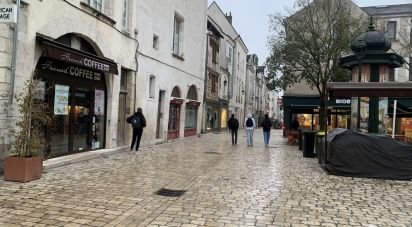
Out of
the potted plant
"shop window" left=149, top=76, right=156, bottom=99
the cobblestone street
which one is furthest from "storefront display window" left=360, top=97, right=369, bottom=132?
"shop window" left=149, top=76, right=156, bottom=99

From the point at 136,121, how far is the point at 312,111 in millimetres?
17092

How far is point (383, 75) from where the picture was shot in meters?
13.2

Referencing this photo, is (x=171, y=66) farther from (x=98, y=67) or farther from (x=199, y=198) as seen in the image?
(x=199, y=198)

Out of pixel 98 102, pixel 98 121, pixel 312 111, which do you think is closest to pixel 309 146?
pixel 98 121

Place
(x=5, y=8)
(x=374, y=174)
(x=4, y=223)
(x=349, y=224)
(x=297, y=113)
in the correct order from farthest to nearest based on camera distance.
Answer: (x=297, y=113) < (x=374, y=174) < (x=5, y=8) < (x=349, y=224) < (x=4, y=223)

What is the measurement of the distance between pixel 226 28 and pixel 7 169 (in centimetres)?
3578

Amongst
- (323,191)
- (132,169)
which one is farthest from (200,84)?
(323,191)

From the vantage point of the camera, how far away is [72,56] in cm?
1077

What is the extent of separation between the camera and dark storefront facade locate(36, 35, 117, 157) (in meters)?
10.5

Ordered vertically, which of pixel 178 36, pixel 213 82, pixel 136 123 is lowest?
pixel 136 123

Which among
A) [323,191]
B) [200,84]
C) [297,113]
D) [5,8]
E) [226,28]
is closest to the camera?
[5,8]

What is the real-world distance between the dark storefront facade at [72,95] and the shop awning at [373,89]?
674 cm

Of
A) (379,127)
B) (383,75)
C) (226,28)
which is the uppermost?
(226,28)

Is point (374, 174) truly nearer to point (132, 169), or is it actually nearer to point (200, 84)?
point (132, 169)
